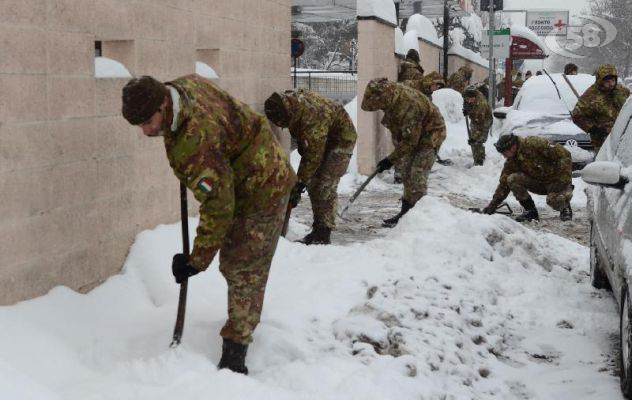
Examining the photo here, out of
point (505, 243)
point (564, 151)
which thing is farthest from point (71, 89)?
point (564, 151)

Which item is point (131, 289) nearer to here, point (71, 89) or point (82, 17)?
point (71, 89)

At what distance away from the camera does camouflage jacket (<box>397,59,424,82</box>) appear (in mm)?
14195

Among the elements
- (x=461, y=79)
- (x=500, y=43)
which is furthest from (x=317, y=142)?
(x=461, y=79)

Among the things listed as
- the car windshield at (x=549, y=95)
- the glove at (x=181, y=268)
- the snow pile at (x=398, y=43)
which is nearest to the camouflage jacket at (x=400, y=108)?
the glove at (x=181, y=268)

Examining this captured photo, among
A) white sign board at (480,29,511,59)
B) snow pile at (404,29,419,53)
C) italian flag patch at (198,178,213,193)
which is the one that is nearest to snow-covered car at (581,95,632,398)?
italian flag patch at (198,178,213,193)

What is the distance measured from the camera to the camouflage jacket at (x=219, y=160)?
3672 mm

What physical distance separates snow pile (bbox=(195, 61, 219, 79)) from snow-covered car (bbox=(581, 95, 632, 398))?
10.6 feet

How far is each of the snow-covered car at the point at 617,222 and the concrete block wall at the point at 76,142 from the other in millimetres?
2929

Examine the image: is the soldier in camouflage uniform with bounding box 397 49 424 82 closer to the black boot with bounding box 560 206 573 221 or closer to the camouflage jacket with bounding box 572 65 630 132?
the camouflage jacket with bounding box 572 65 630 132

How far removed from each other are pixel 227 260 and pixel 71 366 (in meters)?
0.92

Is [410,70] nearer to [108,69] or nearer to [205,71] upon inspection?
[205,71]

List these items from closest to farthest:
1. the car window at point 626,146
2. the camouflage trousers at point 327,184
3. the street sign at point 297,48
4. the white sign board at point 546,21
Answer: the car window at point 626,146 → the camouflage trousers at point 327,184 → the street sign at point 297,48 → the white sign board at point 546,21

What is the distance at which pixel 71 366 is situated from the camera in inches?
160

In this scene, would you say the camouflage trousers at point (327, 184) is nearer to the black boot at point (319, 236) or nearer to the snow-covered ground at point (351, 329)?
the black boot at point (319, 236)
